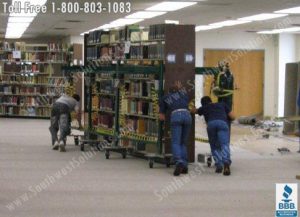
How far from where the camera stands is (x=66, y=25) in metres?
21.0

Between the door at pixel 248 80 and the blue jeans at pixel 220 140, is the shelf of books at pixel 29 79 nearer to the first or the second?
the door at pixel 248 80

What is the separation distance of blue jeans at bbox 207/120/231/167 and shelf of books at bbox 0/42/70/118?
12.1 m

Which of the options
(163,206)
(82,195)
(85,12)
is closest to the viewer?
(163,206)

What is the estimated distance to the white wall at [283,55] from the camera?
2377 cm

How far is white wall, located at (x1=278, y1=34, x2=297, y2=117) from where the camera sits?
23.8 meters

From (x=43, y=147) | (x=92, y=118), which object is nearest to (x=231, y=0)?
(x=92, y=118)

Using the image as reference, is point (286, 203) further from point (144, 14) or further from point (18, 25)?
point (18, 25)

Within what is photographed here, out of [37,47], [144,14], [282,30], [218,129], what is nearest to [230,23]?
[282,30]

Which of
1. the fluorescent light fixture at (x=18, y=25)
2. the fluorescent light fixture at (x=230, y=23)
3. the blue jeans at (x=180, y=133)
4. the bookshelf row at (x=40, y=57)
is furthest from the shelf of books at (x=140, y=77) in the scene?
the bookshelf row at (x=40, y=57)

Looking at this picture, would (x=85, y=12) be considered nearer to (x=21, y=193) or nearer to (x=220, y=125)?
(x=220, y=125)

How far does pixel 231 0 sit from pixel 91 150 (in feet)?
14.6

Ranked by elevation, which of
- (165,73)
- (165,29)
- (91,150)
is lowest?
(91,150)

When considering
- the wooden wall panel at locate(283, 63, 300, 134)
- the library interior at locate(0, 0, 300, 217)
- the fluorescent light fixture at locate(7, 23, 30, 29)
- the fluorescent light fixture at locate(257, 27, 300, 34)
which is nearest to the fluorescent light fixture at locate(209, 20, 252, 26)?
the library interior at locate(0, 0, 300, 217)

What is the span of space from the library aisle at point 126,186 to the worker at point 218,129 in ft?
0.95
